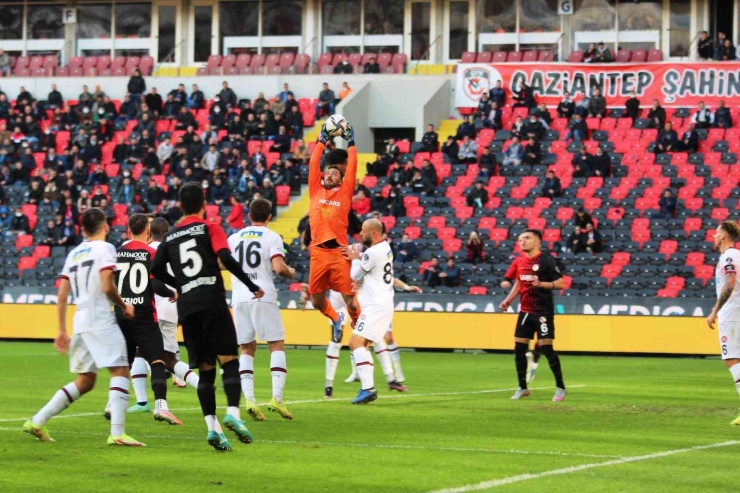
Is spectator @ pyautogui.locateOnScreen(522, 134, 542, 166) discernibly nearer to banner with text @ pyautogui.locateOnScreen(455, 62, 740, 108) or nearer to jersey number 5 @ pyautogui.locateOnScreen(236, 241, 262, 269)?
banner with text @ pyautogui.locateOnScreen(455, 62, 740, 108)

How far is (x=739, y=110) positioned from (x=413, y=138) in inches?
433

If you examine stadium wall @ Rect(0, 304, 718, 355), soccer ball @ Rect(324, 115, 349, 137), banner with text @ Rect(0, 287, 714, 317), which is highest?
soccer ball @ Rect(324, 115, 349, 137)

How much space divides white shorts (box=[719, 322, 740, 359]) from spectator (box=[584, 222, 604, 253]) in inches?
729

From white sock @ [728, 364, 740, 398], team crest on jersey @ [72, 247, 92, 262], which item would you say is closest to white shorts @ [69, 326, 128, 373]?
team crest on jersey @ [72, 247, 92, 262]

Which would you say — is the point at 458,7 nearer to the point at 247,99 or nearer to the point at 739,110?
the point at 247,99

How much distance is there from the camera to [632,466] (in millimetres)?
9773

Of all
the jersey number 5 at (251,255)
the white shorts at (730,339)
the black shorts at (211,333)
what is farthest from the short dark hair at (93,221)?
the white shorts at (730,339)

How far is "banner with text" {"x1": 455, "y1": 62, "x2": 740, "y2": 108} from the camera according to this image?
3856cm

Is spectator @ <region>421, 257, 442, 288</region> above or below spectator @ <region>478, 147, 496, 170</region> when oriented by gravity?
below

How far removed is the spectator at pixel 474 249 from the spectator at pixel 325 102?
11.1 meters

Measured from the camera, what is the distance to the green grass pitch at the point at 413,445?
352 inches

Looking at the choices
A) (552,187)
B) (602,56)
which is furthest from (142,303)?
(602,56)

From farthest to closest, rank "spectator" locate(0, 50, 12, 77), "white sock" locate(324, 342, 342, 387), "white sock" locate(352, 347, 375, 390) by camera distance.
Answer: "spectator" locate(0, 50, 12, 77) → "white sock" locate(324, 342, 342, 387) → "white sock" locate(352, 347, 375, 390)

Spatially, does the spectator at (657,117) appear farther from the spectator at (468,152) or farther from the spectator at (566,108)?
the spectator at (468,152)
